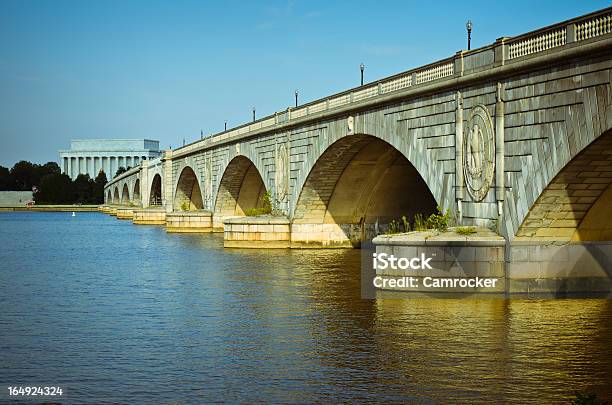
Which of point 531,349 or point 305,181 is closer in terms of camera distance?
point 531,349

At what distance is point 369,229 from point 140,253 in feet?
41.0

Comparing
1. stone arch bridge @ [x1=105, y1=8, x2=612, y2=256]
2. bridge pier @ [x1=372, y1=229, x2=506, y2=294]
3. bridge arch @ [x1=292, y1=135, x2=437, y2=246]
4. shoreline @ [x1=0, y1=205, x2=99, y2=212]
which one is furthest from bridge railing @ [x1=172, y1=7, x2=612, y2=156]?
shoreline @ [x1=0, y1=205, x2=99, y2=212]

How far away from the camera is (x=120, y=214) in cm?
11000

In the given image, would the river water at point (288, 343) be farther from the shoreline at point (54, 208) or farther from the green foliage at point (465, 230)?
the shoreline at point (54, 208)

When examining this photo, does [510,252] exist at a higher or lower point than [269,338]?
higher

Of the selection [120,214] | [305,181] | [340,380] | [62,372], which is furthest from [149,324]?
[120,214]

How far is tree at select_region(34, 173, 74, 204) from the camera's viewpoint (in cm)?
17238

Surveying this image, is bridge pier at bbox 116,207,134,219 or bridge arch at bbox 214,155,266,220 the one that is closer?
bridge arch at bbox 214,155,266,220

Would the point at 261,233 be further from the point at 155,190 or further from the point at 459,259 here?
the point at 155,190

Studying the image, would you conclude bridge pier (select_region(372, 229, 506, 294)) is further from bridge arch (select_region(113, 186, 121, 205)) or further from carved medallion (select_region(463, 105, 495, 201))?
bridge arch (select_region(113, 186, 121, 205))

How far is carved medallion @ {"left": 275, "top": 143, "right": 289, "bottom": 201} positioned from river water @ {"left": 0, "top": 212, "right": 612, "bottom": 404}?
15.9 metres

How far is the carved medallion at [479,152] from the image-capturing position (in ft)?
81.9

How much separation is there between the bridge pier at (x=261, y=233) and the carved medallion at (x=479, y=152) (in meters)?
20.3

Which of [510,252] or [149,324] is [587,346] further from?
[149,324]
